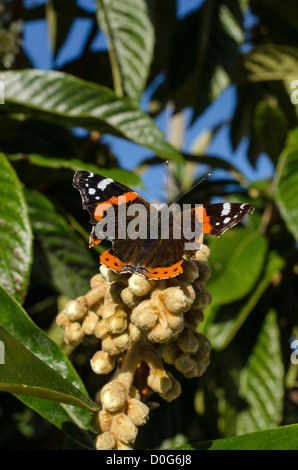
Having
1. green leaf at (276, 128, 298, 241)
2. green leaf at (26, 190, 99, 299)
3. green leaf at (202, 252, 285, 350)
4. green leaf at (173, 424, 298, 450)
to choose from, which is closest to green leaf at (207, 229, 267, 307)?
green leaf at (202, 252, 285, 350)

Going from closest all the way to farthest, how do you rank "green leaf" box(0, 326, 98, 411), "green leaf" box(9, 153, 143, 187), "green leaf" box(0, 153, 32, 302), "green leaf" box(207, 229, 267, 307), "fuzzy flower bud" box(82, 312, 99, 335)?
"green leaf" box(0, 326, 98, 411), "fuzzy flower bud" box(82, 312, 99, 335), "green leaf" box(0, 153, 32, 302), "green leaf" box(9, 153, 143, 187), "green leaf" box(207, 229, 267, 307)

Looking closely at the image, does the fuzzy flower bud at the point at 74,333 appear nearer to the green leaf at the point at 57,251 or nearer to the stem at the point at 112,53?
the green leaf at the point at 57,251

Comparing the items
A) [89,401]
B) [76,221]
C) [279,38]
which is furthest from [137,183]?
[279,38]

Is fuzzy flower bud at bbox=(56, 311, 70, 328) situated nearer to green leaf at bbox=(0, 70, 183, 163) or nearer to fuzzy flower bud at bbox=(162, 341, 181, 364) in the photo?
fuzzy flower bud at bbox=(162, 341, 181, 364)

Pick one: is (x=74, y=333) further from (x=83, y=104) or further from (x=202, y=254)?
(x=83, y=104)
